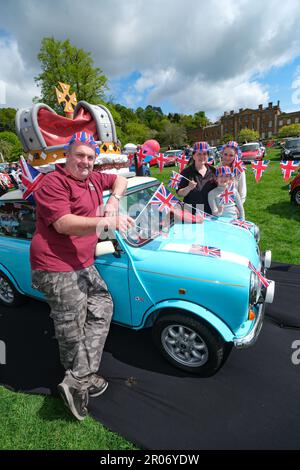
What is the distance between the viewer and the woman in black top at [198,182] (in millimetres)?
3722

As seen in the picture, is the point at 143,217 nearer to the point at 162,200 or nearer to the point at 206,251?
the point at 162,200

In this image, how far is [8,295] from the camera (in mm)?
3889

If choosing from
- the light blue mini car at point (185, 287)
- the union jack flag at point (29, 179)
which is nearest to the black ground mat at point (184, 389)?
the light blue mini car at point (185, 287)

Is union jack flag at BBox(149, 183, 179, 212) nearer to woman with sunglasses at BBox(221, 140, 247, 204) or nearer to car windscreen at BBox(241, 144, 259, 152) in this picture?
woman with sunglasses at BBox(221, 140, 247, 204)

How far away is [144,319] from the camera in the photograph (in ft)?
8.64

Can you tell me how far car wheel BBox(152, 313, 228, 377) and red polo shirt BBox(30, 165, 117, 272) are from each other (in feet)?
3.34

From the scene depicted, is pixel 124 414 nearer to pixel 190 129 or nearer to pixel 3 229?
pixel 3 229

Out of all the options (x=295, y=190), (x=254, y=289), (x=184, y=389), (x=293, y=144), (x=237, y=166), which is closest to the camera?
(x=254, y=289)

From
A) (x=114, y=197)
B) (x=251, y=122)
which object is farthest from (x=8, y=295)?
(x=251, y=122)

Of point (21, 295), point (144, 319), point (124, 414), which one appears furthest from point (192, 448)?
point (21, 295)

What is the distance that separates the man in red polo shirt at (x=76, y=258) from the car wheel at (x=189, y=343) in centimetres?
61

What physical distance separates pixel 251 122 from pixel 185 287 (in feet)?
285

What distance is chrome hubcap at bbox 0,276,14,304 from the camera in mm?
3796

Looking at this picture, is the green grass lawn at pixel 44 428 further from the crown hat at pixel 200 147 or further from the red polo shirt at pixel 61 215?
the crown hat at pixel 200 147
